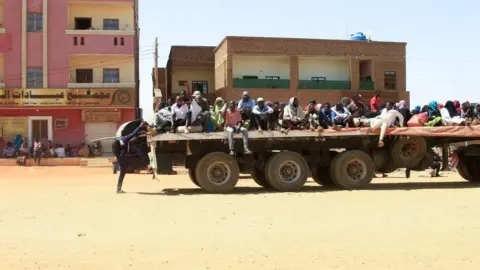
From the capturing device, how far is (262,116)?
52.1ft

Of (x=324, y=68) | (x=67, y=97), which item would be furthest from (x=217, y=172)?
(x=324, y=68)

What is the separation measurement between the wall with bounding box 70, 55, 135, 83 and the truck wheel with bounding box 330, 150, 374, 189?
24225 millimetres

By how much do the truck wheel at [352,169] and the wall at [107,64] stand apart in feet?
79.5

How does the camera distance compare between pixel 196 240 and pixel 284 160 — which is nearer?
pixel 196 240

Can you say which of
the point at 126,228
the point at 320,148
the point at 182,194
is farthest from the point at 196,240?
the point at 320,148

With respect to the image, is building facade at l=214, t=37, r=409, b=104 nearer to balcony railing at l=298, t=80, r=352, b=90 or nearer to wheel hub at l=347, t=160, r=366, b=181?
balcony railing at l=298, t=80, r=352, b=90

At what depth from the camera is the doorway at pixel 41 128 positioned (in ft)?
120

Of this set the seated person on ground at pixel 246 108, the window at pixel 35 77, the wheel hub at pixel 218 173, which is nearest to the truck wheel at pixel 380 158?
the seated person on ground at pixel 246 108

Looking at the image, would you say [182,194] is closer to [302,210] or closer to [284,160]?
[284,160]

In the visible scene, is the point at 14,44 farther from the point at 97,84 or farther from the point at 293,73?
the point at 293,73

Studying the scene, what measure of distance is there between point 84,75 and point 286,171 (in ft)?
82.9

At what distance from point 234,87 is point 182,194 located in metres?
28.3

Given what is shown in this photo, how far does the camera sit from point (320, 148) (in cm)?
1623

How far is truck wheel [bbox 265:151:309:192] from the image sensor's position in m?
15.5
